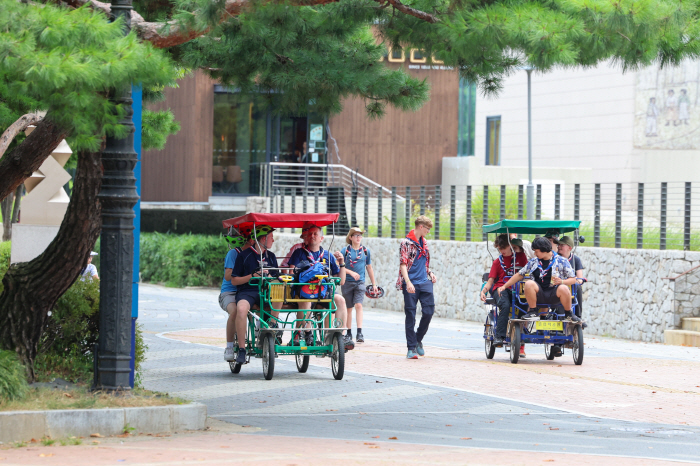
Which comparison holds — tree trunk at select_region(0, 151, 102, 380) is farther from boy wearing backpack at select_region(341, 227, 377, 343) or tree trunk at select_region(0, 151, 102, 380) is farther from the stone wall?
the stone wall

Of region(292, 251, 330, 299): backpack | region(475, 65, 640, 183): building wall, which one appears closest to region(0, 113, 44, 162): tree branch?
region(292, 251, 330, 299): backpack

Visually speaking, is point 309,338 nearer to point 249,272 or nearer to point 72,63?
point 249,272

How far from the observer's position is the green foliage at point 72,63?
20.9 feet

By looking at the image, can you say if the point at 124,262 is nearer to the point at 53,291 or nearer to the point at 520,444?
the point at 53,291

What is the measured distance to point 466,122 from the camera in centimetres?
4728

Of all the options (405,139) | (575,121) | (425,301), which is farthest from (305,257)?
(575,121)

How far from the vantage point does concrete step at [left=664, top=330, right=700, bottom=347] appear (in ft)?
54.6

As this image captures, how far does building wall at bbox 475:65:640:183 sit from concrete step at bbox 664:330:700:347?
84.6 ft

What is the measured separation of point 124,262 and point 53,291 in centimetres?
140

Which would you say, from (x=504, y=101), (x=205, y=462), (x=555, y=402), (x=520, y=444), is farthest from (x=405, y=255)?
(x=504, y=101)

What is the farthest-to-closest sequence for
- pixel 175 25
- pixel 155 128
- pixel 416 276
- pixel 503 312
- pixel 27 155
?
pixel 155 128, pixel 416 276, pixel 503 312, pixel 27 155, pixel 175 25

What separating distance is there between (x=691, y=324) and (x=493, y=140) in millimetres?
36536

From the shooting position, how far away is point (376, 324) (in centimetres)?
2061

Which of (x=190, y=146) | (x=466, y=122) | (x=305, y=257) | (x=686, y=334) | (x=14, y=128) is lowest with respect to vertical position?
(x=686, y=334)
